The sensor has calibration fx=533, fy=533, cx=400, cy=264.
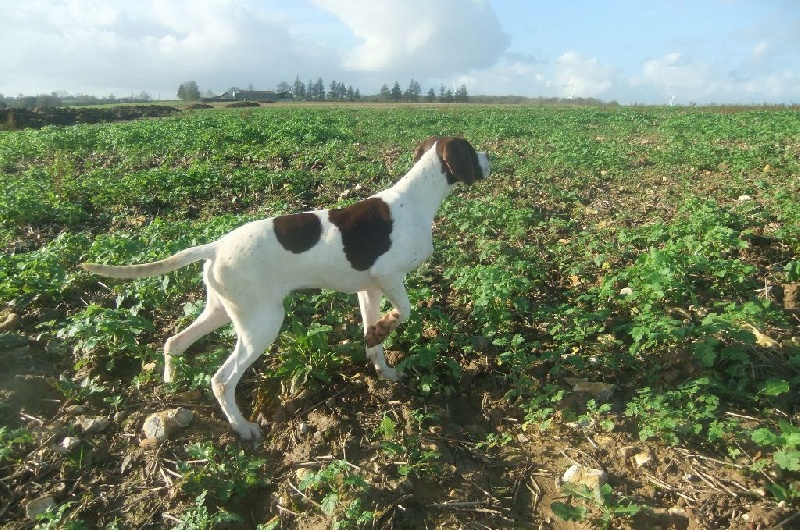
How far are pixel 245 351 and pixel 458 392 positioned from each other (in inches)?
66.3

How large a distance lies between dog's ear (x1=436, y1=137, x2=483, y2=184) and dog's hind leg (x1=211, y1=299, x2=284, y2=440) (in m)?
1.72

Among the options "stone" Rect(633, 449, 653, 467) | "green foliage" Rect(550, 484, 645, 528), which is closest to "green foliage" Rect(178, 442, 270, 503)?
"green foliage" Rect(550, 484, 645, 528)

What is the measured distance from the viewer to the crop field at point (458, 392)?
3.12 metres

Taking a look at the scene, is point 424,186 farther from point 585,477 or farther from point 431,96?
point 431,96

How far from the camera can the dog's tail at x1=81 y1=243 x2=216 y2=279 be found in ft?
12.4

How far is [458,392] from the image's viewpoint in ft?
14.0

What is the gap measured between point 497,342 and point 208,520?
233cm

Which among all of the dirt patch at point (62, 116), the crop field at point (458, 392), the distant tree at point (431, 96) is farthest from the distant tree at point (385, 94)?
the crop field at point (458, 392)

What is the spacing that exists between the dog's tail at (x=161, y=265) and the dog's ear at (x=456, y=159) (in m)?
1.92

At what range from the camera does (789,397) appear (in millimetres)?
3711

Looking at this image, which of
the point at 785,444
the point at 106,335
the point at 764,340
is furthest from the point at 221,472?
the point at 764,340

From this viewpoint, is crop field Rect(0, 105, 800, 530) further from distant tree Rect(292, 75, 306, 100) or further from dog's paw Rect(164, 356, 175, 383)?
distant tree Rect(292, 75, 306, 100)

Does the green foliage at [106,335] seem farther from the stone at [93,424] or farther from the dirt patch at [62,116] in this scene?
the dirt patch at [62,116]

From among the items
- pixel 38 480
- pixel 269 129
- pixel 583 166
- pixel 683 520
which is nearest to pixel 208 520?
pixel 38 480
